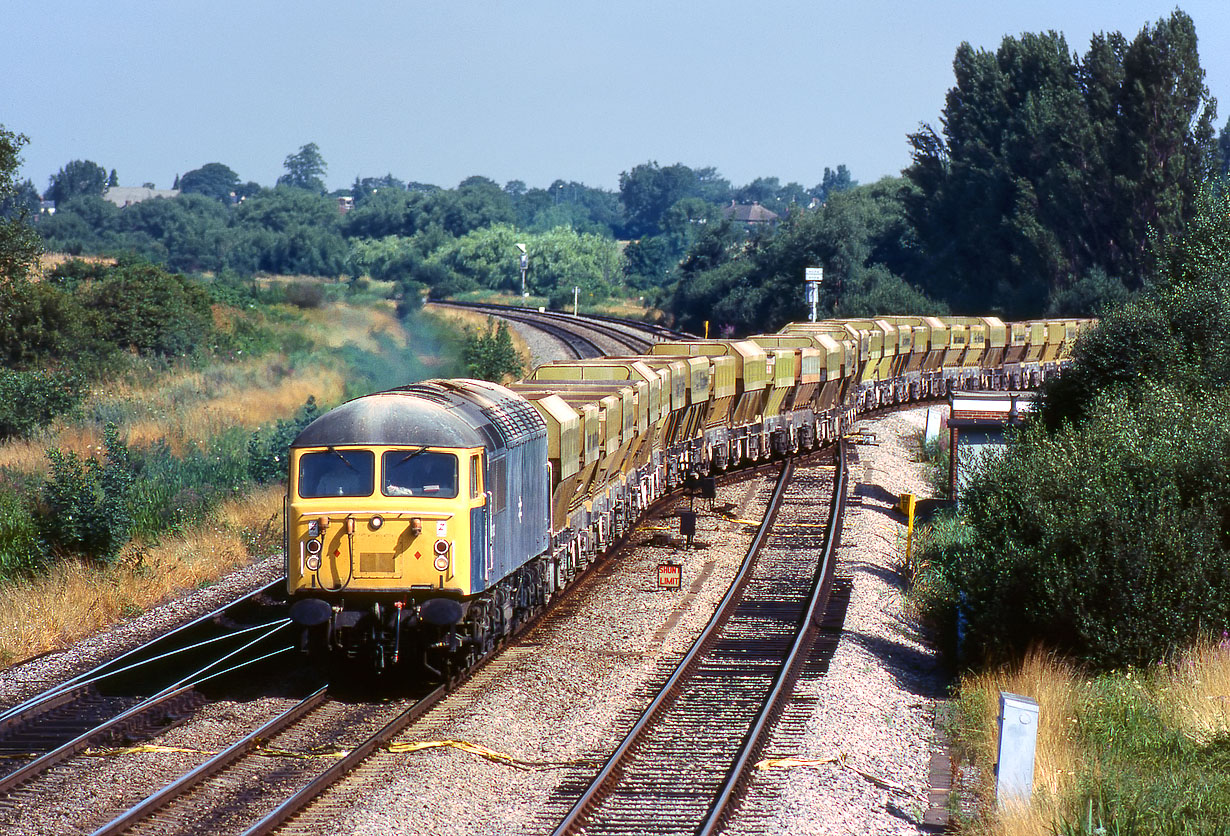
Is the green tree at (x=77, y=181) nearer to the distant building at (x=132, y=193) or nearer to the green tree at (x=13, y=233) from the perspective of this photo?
the distant building at (x=132, y=193)

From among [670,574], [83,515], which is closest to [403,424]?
[670,574]

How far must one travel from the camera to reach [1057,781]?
36.7 feet

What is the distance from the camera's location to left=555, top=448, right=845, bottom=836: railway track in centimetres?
1091

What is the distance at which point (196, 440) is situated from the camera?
3088 centimetres

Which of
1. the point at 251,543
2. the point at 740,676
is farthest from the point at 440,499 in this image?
the point at 251,543

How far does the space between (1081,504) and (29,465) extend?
21382 mm

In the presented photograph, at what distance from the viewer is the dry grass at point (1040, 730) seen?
403 inches

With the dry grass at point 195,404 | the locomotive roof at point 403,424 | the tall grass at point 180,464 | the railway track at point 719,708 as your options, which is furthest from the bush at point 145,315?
the locomotive roof at point 403,424

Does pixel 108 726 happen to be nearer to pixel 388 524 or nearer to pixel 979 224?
pixel 388 524

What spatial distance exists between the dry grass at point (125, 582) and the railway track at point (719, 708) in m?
8.13

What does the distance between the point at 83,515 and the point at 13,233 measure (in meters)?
15.4

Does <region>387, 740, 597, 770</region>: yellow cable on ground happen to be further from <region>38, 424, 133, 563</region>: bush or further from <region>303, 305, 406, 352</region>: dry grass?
<region>303, 305, 406, 352</region>: dry grass

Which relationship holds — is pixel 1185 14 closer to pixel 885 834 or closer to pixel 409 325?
pixel 409 325

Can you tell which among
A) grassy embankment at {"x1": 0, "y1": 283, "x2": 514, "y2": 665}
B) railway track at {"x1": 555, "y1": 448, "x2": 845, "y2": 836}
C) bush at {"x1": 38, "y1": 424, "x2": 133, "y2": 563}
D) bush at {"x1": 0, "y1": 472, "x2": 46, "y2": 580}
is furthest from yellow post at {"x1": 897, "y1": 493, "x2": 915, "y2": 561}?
bush at {"x1": 0, "y1": 472, "x2": 46, "y2": 580}
